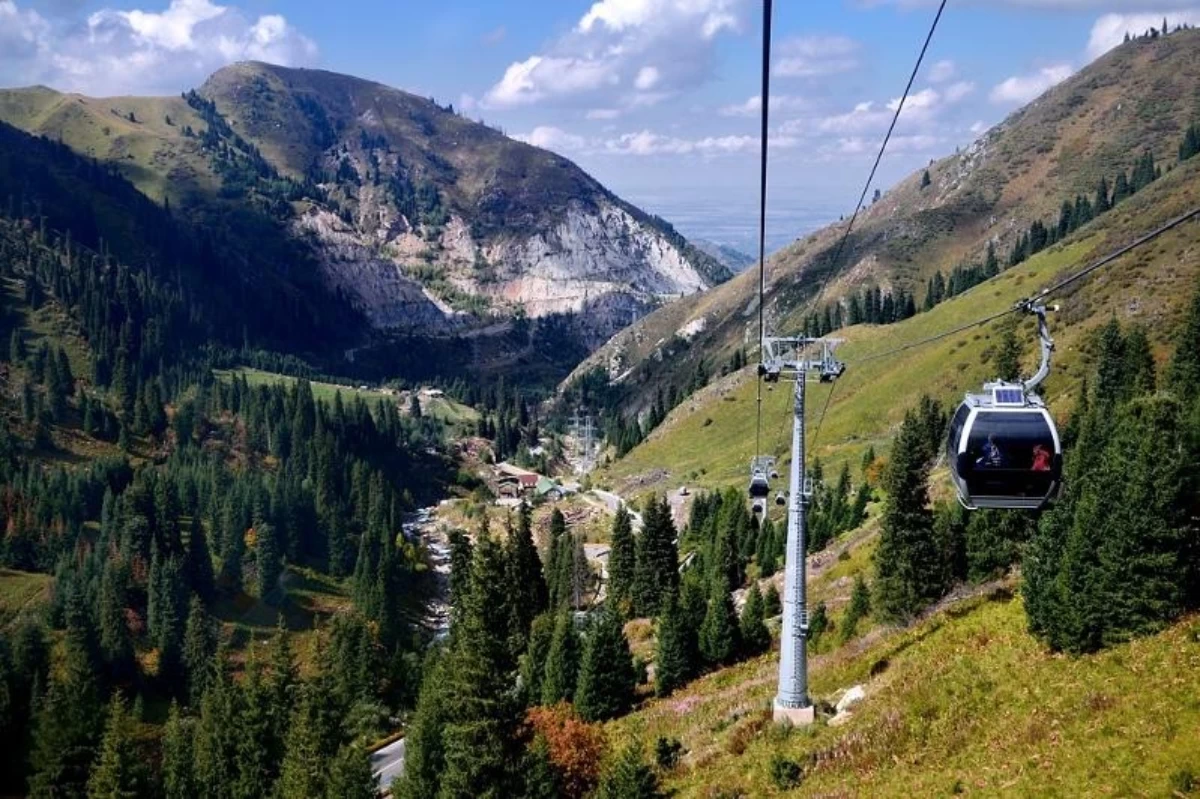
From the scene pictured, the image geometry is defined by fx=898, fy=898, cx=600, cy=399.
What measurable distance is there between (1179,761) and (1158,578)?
1133 centimetres

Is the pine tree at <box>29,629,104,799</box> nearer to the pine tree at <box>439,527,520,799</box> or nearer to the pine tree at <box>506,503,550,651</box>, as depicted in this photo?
the pine tree at <box>506,503,550,651</box>

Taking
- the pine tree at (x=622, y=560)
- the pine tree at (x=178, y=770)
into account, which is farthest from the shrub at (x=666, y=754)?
the pine tree at (x=622, y=560)

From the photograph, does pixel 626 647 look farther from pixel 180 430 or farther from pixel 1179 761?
pixel 180 430

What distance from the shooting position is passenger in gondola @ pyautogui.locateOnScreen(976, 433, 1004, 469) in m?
19.1

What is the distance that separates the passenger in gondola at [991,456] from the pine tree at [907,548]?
3011 centimetres

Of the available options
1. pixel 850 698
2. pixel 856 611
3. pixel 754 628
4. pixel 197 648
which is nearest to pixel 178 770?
pixel 754 628

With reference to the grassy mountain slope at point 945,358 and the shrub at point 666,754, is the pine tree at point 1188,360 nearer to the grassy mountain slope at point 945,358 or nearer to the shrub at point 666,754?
the grassy mountain slope at point 945,358

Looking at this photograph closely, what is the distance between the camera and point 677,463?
157 metres

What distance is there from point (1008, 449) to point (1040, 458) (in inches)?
26.9

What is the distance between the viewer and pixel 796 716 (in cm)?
3147

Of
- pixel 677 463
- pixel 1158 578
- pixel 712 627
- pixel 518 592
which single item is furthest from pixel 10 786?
pixel 677 463

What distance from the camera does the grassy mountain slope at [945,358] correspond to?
106062 millimetres

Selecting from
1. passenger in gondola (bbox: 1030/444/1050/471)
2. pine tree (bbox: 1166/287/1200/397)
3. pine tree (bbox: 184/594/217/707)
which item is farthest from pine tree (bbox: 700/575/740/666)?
pine tree (bbox: 184/594/217/707)

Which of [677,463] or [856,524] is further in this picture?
[677,463]
